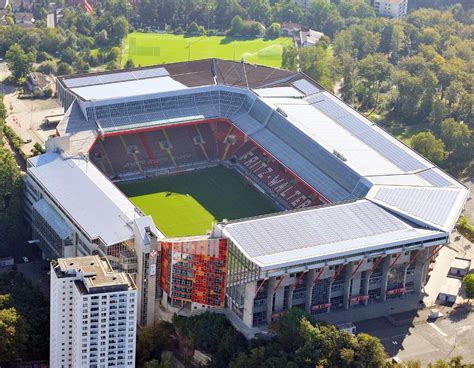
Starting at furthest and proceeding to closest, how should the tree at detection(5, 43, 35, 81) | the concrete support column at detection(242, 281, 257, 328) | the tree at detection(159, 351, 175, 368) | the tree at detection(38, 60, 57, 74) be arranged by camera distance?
the tree at detection(38, 60, 57, 74), the tree at detection(5, 43, 35, 81), the concrete support column at detection(242, 281, 257, 328), the tree at detection(159, 351, 175, 368)

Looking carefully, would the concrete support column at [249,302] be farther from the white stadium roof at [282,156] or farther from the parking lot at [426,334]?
the parking lot at [426,334]

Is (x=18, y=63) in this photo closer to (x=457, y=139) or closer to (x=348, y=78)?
(x=348, y=78)

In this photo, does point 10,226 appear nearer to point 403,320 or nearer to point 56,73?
point 403,320

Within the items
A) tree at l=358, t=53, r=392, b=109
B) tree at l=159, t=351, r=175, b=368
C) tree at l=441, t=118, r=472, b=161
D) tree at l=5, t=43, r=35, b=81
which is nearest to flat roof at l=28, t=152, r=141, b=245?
tree at l=159, t=351, r=175, b=368

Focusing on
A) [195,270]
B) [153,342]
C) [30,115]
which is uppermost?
[195,270]

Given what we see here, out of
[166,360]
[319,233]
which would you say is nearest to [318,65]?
[319,233]

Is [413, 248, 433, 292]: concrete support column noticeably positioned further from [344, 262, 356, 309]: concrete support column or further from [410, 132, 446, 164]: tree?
[410, 132, 446, 164]: tree
